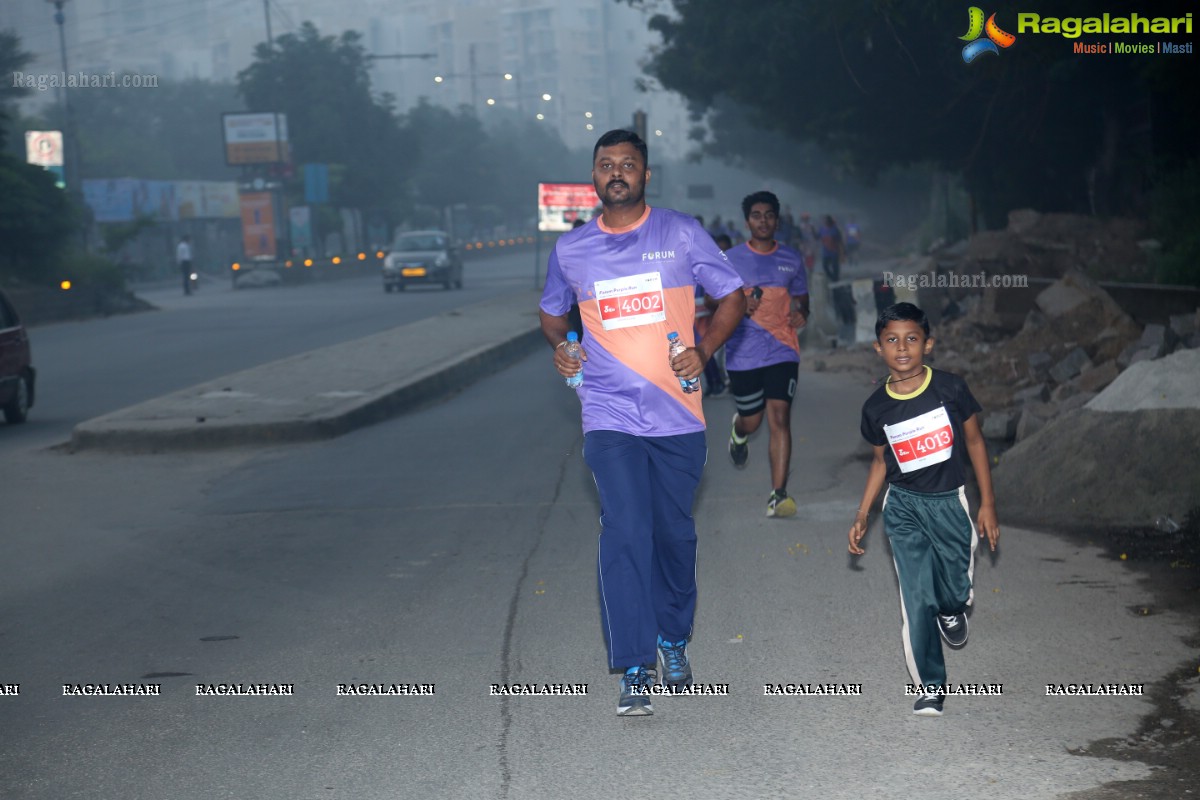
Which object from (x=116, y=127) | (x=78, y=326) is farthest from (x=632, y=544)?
(x=116, y=127)

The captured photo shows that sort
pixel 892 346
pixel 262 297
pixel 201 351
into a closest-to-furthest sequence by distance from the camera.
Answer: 1. pixel 892 346
2. pixel 201 351
3. pixel 262 297

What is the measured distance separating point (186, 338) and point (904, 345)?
24.8 m

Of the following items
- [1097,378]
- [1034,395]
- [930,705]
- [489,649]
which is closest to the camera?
[930,705]

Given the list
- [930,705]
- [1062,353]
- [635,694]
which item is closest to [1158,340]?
[1062,353]

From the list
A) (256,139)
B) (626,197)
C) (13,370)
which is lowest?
(13,370)

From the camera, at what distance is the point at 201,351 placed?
24.9 m

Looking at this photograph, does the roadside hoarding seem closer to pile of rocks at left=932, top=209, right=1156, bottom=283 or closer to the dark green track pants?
pile of rocks at left=932, top=209, right=1156, bottom=283

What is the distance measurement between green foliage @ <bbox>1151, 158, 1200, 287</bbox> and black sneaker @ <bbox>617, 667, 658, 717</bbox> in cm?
1282

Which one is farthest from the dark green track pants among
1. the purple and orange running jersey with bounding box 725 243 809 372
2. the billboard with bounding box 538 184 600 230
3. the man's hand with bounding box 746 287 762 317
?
the billboard with bounding box 538 184 600 230

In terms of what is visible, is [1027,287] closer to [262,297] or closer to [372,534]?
[372,534]

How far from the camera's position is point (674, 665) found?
210 inches

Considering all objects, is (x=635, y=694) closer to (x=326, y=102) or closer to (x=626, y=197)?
(x=626, y=197)

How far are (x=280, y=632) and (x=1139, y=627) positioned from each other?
3.55 m

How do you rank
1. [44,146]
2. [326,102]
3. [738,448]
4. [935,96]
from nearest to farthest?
1. [738,448]
2. [935,96]
3. [44,146]
4. [326,102]
